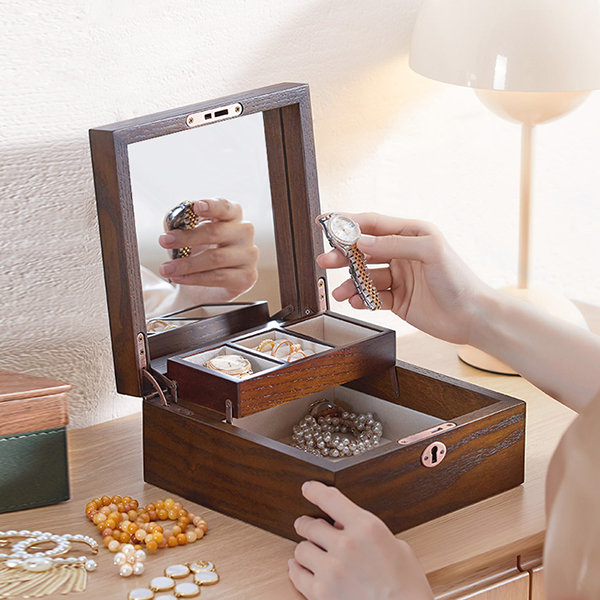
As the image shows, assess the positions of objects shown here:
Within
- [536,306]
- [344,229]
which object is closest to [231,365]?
[344,229]

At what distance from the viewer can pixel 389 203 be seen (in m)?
1.59

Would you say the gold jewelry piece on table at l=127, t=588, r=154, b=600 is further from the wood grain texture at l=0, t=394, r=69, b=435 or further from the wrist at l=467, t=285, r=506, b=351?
the wrist at l=467, t=285, r=506, b=351

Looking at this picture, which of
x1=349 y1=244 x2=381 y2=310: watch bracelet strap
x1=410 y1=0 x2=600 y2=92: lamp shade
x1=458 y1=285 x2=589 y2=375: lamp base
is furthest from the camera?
x1=458 y1=285 x2=589 y2=375: lamp base

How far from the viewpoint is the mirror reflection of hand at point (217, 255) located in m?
1.24

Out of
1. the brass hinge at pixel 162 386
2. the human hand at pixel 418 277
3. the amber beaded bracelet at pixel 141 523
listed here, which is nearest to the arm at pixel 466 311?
the human hand at pixel 418 277

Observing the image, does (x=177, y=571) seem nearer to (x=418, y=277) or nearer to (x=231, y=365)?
(x=231, y=365)

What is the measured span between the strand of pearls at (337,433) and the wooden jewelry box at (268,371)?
27mm

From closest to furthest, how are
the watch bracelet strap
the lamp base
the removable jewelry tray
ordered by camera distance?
the removable jewelry tray, the watch bracelet strap, the lamp base

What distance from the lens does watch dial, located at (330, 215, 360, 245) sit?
1.16 metres

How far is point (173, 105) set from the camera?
4.29ft

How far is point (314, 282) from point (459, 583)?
47cm

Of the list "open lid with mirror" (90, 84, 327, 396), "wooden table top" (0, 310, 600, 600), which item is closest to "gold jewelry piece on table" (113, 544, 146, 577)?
"wooden table top" (0, 310, 600, 600)

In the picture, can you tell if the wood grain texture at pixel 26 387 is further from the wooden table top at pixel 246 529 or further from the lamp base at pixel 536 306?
the lamp base at pixel 536 306

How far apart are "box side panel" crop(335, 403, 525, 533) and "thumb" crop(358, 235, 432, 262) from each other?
22cm
